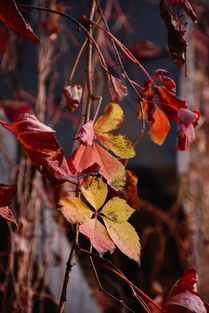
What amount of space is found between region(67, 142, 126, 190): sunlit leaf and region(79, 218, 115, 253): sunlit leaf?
6cm

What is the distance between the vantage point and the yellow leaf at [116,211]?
1.94 feet

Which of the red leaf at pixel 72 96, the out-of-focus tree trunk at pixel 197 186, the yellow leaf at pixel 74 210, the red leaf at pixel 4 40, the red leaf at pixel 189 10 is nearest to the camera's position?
the yellow leaf at pixel 74 210

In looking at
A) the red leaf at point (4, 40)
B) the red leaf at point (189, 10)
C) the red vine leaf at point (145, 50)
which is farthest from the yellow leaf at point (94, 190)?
the red vine leaf at point (145, 50)

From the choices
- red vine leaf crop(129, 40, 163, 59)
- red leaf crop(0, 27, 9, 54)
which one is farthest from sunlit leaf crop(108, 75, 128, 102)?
red vine leaf crop(129, 40, 163, 59)

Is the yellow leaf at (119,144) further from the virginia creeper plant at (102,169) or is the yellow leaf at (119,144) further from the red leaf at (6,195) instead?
the red leaf at (6,195)

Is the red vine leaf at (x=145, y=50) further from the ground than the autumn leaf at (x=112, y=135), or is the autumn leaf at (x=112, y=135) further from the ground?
the autumn leaf at (x=112, y=135)

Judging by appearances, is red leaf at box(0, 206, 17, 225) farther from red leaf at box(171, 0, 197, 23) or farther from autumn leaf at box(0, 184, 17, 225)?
red leaf at box(171, 0, 197, 23)

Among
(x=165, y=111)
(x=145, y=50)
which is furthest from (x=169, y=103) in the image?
(x=145, y=50)

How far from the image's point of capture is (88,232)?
22.2 inches

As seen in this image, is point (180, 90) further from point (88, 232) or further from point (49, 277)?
point (88, 232)

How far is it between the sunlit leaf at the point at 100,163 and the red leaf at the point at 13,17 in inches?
6.4

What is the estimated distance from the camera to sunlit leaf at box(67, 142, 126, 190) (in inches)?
24.0

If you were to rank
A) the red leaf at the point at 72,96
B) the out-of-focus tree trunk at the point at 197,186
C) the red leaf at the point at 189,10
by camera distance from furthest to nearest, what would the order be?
the out-of-focus tree trunk at the point at 197,186 → the red leaf at the point at 72,96 → the red leaf at the point at 189,10

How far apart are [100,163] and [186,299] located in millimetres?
202
